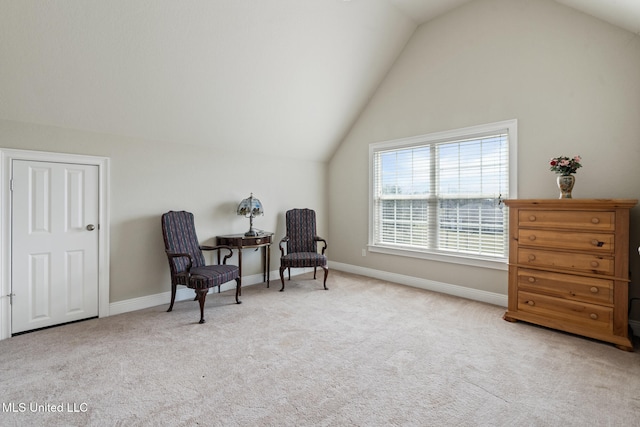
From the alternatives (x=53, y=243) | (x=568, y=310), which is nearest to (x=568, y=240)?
(x=568, y=310)

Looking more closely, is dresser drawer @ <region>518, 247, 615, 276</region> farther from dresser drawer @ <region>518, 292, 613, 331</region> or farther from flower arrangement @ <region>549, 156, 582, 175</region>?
flower arrangement @ <region>549, 156, 582, 175</region>

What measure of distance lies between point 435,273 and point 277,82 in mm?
3361

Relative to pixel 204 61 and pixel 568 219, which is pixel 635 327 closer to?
pixel 568 219

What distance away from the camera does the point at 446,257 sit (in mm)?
4195

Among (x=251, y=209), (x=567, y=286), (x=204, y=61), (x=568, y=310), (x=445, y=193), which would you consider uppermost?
(x=204, y=61)

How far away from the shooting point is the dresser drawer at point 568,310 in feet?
8.87

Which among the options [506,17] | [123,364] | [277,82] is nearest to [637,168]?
[506,17]

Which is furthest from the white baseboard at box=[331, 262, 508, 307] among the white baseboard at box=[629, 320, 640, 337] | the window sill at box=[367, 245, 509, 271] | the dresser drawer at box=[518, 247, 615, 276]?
the white baseboard at box=[629, 320, 640, 337]

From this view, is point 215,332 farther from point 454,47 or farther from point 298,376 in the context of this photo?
point 454,47

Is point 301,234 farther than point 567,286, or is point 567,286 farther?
point 301,234

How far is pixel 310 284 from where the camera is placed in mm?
4684

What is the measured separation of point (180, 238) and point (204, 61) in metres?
2.03

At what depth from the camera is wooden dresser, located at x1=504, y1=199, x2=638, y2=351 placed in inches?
104

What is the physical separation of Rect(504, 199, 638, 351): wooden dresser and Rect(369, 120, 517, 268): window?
0.56m
